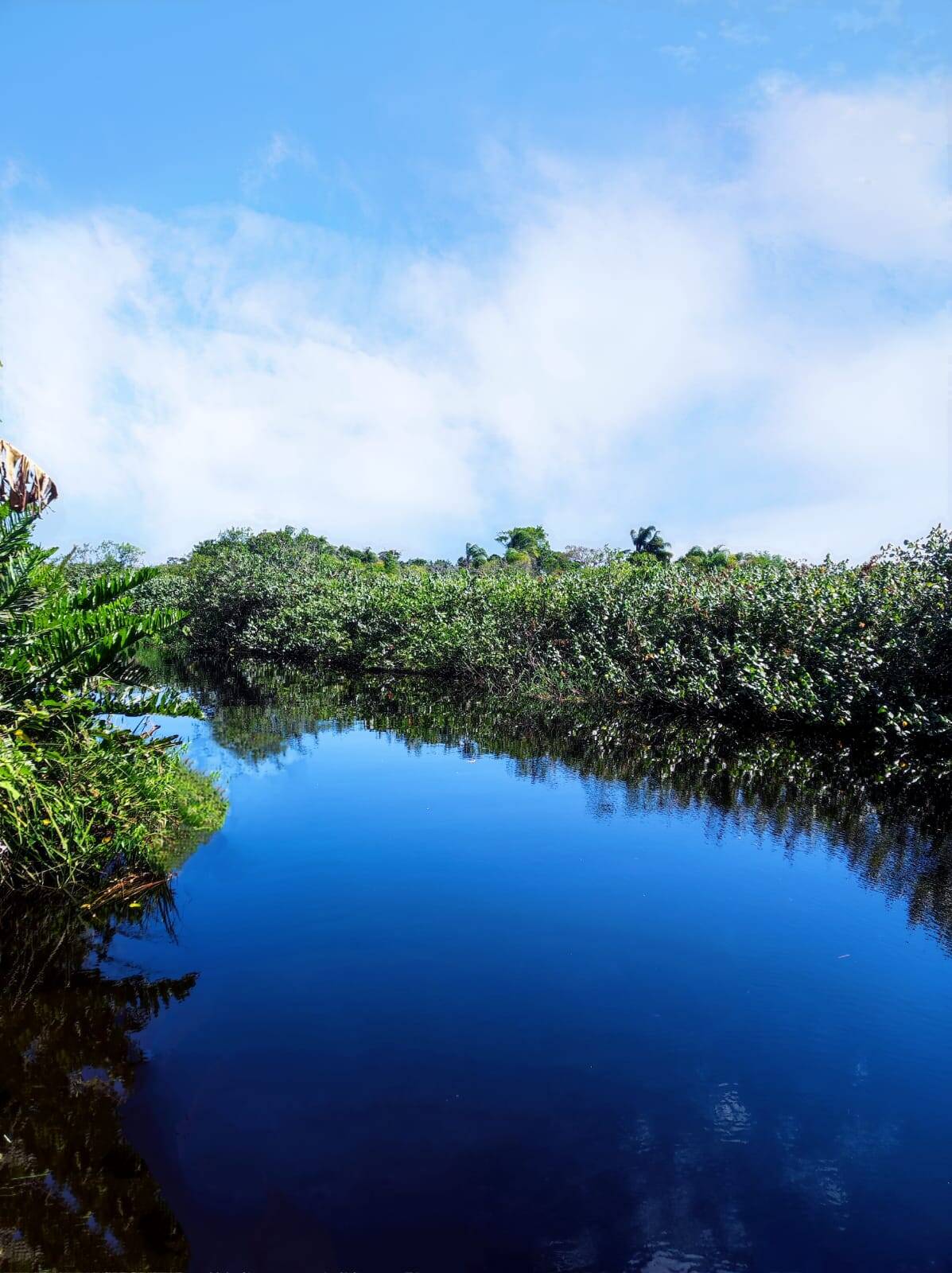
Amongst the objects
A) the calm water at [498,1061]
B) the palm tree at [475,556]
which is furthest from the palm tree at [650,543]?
the calm water at [498,1061]

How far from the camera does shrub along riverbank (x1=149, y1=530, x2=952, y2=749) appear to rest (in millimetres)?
13266

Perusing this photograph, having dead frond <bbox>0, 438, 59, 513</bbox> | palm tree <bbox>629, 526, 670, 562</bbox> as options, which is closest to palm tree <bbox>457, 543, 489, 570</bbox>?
palm tree <bbox>629, 526, 670, 562</bbox>

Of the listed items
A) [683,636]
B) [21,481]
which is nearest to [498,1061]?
[21,481]

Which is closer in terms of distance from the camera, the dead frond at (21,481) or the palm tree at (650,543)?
the dead frond at (21,481)

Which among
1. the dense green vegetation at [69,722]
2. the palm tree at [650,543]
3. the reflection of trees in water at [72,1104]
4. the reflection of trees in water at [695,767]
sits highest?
the palm tree at [650,543]

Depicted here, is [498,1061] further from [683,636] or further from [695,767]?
[683,636]

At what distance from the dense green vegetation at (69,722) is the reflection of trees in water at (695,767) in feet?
18.2

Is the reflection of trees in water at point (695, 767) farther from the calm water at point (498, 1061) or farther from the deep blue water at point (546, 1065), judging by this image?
the deep blue water at point (546, 1065)

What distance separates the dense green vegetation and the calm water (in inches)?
27.5

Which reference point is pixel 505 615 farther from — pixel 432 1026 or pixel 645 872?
pixel 432 1026

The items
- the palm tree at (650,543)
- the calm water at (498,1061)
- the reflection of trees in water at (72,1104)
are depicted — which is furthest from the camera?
the palm tree at (650,543)

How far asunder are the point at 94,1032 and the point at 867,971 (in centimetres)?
517

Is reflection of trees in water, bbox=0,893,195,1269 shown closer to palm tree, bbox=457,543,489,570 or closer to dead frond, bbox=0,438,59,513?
dead frond, bbox=0,438,59,513

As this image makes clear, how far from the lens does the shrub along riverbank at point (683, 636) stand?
522 inches
